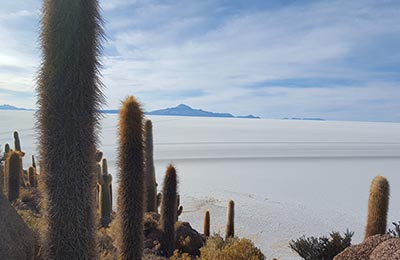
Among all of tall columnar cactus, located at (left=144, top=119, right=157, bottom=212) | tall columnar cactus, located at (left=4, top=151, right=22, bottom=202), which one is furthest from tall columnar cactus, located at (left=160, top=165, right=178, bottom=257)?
tall columnar cactus, located at (left=4, top=151, right=22, bottom=202)

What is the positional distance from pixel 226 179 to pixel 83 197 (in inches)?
937

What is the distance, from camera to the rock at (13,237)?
14.3ft

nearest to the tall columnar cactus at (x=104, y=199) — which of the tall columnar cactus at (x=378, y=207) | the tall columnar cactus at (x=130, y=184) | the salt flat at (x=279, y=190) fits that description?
the salt flat at (x=279, y=190)

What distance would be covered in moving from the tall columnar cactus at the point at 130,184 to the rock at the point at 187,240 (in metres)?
4.08

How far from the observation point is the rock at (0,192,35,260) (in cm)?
434

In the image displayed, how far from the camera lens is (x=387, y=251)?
5059 mm

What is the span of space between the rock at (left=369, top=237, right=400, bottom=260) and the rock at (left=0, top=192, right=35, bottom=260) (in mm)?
4540

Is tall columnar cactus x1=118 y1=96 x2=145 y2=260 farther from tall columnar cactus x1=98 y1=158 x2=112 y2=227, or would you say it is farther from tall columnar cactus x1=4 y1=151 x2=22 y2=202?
tall columnar cactus x1=4 y1=151 x2=22 y2=202

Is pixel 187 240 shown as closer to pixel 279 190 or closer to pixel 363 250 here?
pixel 363 250

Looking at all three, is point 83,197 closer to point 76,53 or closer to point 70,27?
point 76,53

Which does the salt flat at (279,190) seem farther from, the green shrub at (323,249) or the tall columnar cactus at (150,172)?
the green shrub at (323,249)

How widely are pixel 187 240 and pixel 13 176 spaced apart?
6.06 meters

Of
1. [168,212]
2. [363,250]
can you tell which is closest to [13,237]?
[363,250]

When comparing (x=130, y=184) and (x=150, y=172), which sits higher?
(x=130, y=184)
